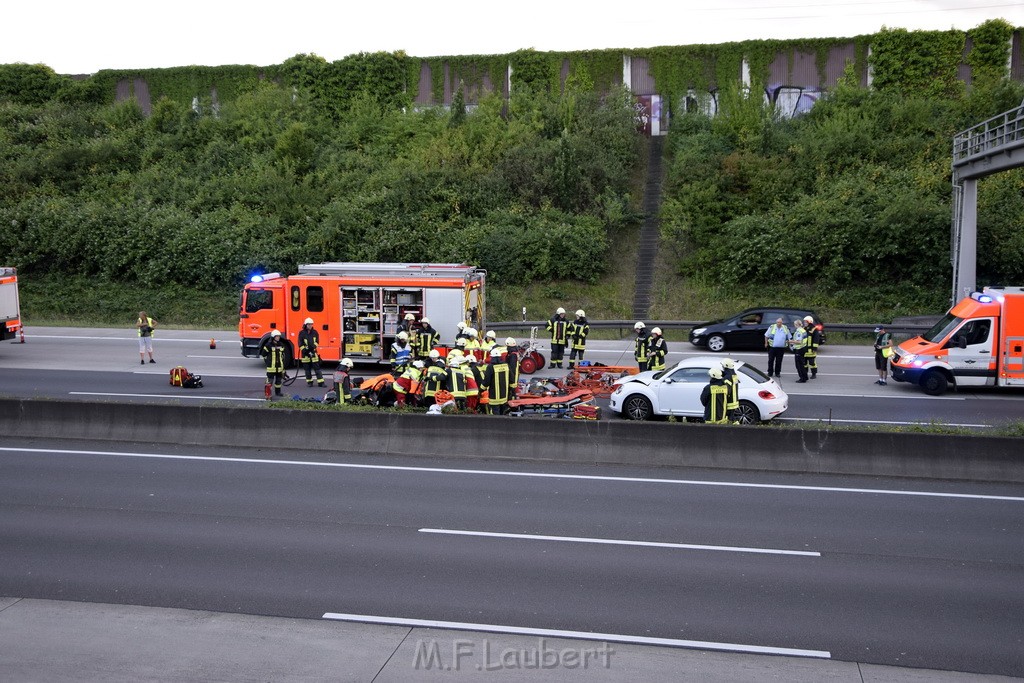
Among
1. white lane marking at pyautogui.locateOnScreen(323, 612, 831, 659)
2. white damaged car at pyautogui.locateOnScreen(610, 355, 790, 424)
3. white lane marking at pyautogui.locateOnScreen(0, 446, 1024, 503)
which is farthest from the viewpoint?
white damaged car at pyautogui.locateOnScreen(610, 355, 790, 424)

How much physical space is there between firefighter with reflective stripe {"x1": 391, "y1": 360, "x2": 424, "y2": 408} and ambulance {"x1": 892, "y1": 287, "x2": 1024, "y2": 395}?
11.7 m

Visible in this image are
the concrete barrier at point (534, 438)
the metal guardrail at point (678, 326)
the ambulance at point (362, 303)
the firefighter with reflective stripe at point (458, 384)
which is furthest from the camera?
the metal guardrail at point (678, 326)

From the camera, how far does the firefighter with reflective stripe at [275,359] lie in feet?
66.9

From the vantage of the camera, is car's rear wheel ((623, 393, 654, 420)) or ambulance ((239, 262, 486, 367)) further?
ambulance ((239, 262, 486, 367))

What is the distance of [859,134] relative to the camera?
1576 inches

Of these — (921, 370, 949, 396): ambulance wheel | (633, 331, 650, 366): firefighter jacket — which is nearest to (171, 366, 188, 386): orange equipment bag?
(633, 331, 650, 366): firefighter jacket

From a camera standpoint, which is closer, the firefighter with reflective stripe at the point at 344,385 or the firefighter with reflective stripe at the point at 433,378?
the firefighter with reflective stripe at the point at 433,378

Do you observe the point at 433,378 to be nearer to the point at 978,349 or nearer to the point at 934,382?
the point at 934,382

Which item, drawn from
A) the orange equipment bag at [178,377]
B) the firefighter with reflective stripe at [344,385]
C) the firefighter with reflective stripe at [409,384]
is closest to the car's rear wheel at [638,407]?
the firefighter with reflective stripe at [409,384]

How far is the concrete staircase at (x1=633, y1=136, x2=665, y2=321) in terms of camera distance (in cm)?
3500

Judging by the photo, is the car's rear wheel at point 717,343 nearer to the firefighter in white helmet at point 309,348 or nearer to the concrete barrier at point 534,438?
the firefighter in white helmet at point 309,348

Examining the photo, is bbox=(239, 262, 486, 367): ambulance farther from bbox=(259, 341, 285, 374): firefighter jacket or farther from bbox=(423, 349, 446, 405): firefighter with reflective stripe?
bbox=(423, 349, 446, 405): firefighter with reflective stripe

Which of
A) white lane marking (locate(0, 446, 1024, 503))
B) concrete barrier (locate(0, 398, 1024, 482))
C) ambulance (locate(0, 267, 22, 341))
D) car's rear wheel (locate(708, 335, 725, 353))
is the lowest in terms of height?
white lane marking (locate(0, 446, 1024, 503))

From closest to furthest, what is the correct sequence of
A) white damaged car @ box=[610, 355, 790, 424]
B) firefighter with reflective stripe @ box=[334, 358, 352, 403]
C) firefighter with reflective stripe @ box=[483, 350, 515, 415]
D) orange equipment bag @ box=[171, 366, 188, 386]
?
firefighter with reflective stripe @ box=[483, 350, 515, 415] < white damaged car @ box=[610, 355, 790, 424] < firefighter with reflective stripe @ box=[334, 358, 352, 403] < orange equipment bag @ box=[171, 366, 188, 386]
